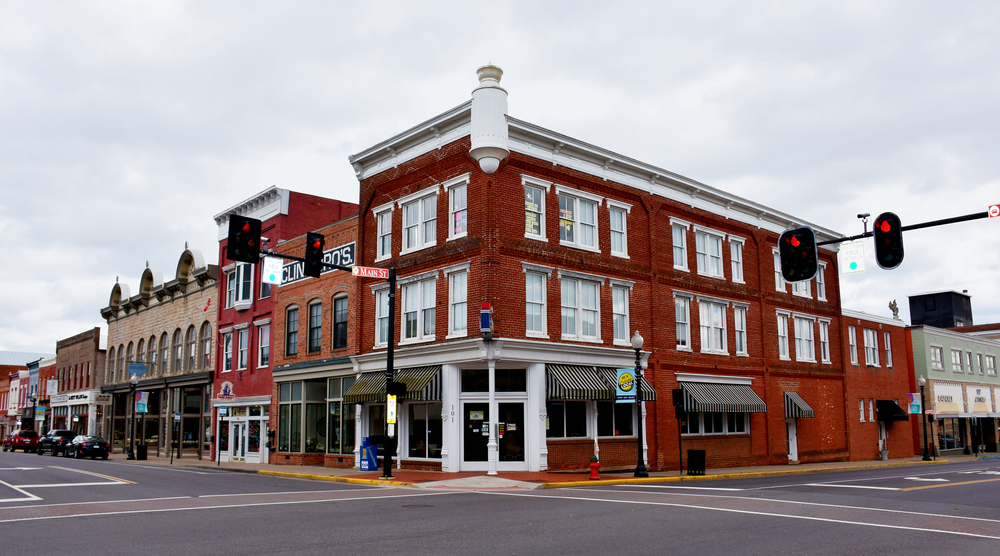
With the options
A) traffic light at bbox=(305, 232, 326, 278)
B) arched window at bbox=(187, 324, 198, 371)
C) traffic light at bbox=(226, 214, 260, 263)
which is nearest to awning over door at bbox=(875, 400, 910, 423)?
traffic light at bbox=(305, 232, 326, 278)

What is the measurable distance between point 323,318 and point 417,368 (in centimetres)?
691

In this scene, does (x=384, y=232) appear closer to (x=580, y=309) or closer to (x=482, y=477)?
(x=580, y=309)

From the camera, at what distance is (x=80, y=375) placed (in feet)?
199

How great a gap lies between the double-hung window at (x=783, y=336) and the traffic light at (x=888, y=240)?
23.6 meters

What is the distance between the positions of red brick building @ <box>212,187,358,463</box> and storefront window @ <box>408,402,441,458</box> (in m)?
10.0

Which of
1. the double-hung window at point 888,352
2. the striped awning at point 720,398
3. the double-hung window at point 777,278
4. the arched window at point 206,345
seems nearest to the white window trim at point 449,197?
the striped awning at point 720,398

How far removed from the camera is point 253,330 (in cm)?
3694

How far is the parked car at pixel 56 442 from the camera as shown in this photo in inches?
1821

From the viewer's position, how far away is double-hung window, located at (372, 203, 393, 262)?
94.4 ft

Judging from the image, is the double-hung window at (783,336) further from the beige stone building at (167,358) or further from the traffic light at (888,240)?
the beige stone building at (167,358)

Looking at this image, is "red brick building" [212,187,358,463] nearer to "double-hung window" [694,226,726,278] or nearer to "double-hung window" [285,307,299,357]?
"double-hung window" [285,307,299,357]

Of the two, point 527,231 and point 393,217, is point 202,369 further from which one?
point 527,231

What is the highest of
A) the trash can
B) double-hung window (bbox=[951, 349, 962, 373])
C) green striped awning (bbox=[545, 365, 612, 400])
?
double-hung window (bbox=[951, 349, 962, 373])

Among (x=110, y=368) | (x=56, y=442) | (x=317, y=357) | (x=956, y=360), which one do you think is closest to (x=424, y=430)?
(x=317, y=357)
